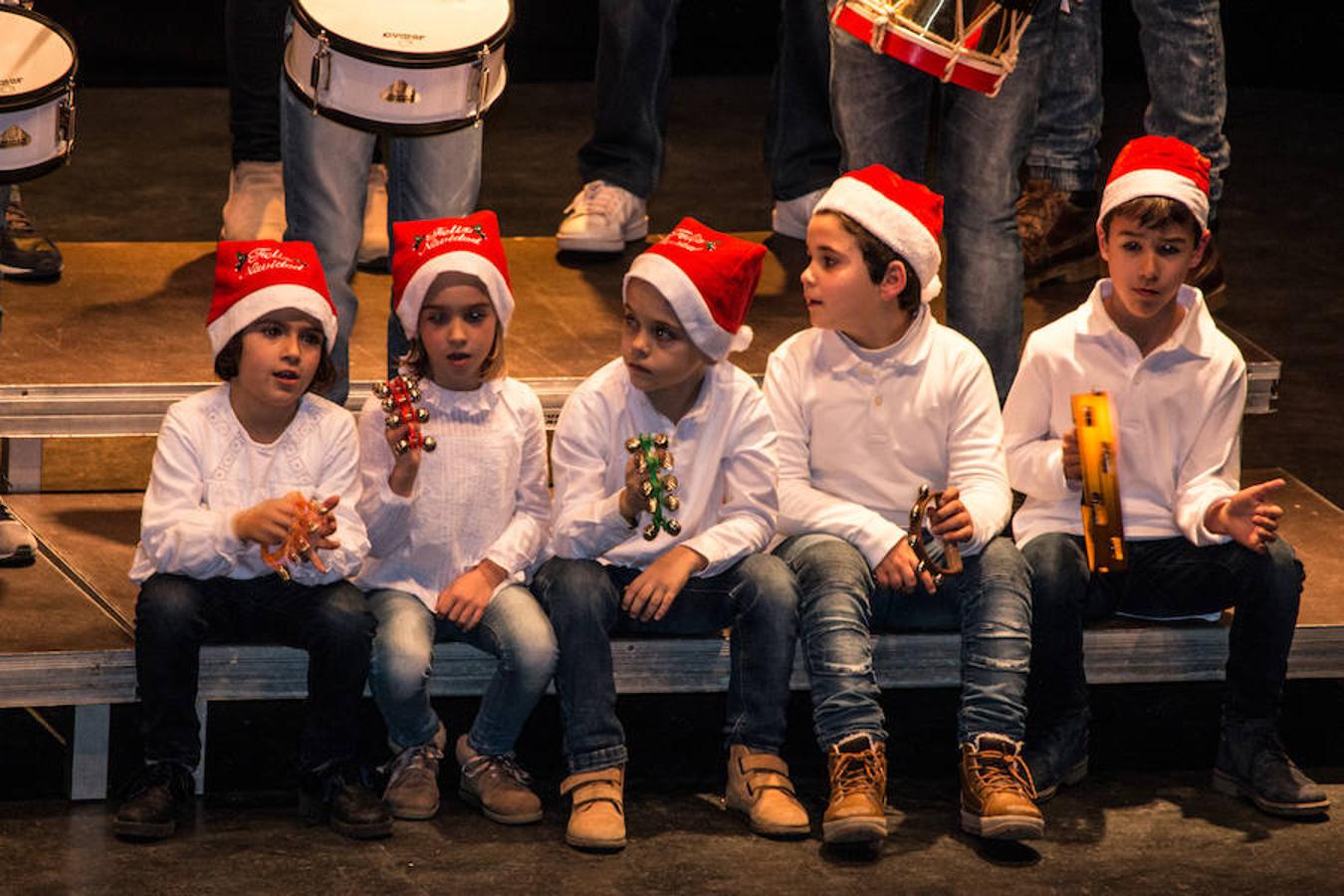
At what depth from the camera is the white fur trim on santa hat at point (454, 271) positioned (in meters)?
3.81

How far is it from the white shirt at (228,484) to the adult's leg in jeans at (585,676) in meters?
0.35

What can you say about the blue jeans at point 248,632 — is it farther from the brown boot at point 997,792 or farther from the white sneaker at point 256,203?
the white sneaker at point 256,203

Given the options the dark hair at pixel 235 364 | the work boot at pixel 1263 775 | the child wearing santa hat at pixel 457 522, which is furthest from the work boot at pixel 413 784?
the work boot at pixel 1263 775

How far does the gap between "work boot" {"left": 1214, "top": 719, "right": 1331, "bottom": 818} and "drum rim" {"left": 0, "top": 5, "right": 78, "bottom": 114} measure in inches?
90.5

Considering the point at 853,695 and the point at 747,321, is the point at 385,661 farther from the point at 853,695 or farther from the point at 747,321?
the point at 747,321

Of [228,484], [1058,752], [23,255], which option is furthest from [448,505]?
[23,255]

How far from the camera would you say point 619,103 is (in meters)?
5.07

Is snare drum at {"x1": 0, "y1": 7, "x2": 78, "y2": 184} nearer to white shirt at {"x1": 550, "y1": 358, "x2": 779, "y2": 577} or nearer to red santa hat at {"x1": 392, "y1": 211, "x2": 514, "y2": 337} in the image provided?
red santa hat at {"x1": 392, "y1": 211, "x2": 514, "y2": 337}

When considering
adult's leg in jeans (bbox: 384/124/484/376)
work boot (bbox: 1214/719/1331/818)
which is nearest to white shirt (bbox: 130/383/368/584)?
adult's leg in jeans (bbox: 384/124/484/376)

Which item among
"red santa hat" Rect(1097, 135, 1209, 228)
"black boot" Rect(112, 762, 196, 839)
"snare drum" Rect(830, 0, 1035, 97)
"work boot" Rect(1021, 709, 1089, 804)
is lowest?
"black boot" Rect(112, 762, 196, 839)

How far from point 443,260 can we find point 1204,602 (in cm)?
146

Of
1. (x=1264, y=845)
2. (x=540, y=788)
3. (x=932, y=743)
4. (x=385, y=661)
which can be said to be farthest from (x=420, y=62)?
(x=1264, y=845)

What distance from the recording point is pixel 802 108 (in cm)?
525

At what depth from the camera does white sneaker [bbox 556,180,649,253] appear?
203 inches
